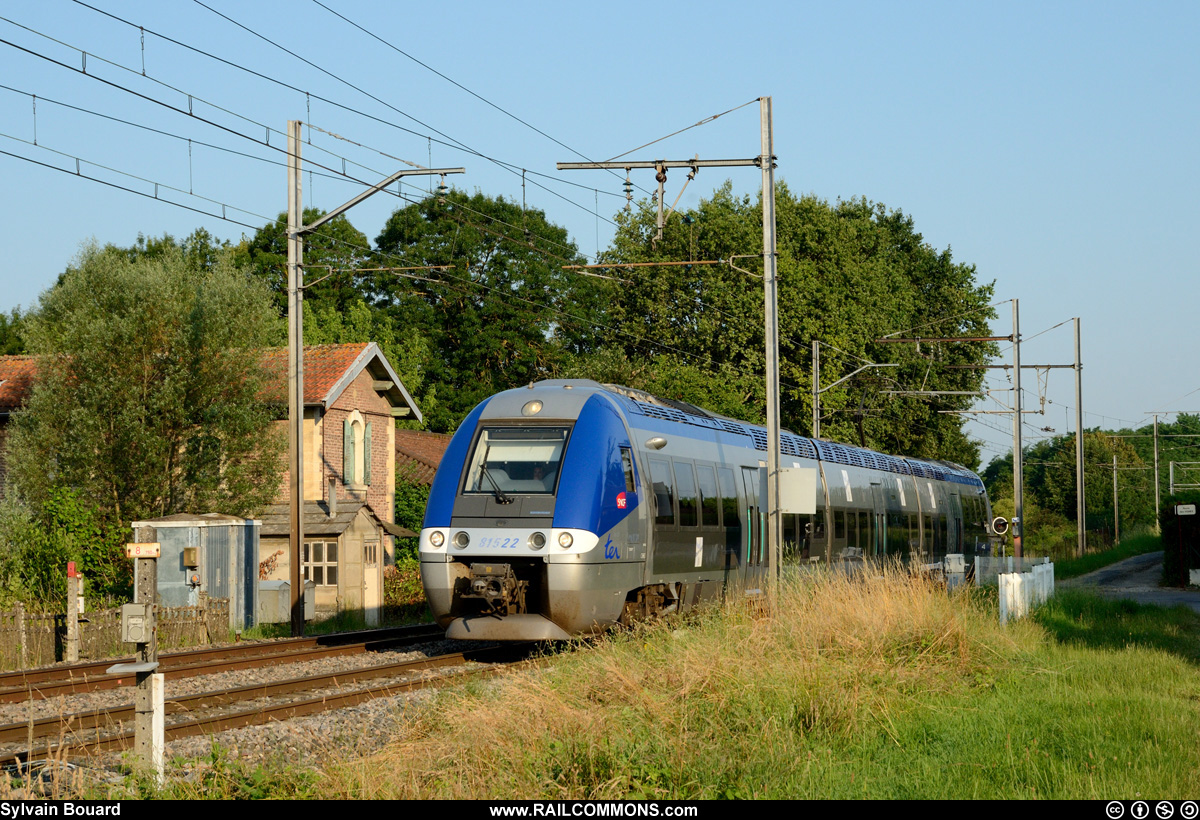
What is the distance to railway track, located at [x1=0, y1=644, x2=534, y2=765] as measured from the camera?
9.63 metres

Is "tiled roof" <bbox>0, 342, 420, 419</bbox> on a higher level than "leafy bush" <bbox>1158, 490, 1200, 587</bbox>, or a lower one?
higher

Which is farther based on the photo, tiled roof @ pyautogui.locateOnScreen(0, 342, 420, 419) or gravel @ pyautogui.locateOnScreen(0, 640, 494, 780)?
tiled roof @ pyautogui.locateOnScreen(0, 342, 420, 419)

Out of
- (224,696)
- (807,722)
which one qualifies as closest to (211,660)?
(224,696)

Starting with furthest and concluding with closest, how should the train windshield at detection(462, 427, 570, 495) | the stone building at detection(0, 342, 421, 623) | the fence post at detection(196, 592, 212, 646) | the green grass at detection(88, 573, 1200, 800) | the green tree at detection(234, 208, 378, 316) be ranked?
the green tree at detection(234, 208, 378, 316) → the stone building at detection(0, 342, 421, 623) → the fence post at detection(196, 592, 212, 646) → the train windshield at detection(462, 427, 570, 495) → the green grass at detection(88, 573, 1200, 800)

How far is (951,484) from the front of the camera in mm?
34281

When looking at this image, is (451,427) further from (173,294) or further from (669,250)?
(173,294)

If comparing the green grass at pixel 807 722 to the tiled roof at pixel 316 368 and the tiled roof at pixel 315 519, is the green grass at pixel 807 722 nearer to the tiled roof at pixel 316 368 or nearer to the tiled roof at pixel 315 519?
the tiled roof at pixel 315 519

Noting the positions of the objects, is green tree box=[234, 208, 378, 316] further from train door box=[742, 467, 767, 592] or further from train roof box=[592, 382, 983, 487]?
train door box=[742, 467, 767, 592]

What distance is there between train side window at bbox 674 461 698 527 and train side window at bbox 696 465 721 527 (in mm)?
294

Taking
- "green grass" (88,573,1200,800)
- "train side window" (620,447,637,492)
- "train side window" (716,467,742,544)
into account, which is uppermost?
"train side window" (620,447,637,492)

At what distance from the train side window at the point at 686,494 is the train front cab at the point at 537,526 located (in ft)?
4.98

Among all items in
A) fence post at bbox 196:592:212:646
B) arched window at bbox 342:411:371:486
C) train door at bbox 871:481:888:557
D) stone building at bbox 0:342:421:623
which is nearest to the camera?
fence post at bbox 196:592:212:646

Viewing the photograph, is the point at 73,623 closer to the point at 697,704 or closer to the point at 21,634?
the point at 21,634

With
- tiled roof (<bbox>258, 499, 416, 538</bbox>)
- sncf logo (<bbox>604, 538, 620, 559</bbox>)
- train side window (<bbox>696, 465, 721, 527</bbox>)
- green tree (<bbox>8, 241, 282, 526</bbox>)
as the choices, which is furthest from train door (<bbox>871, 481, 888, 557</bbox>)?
green tree (<bbox>8, 241, 282, 526</bbox>)
